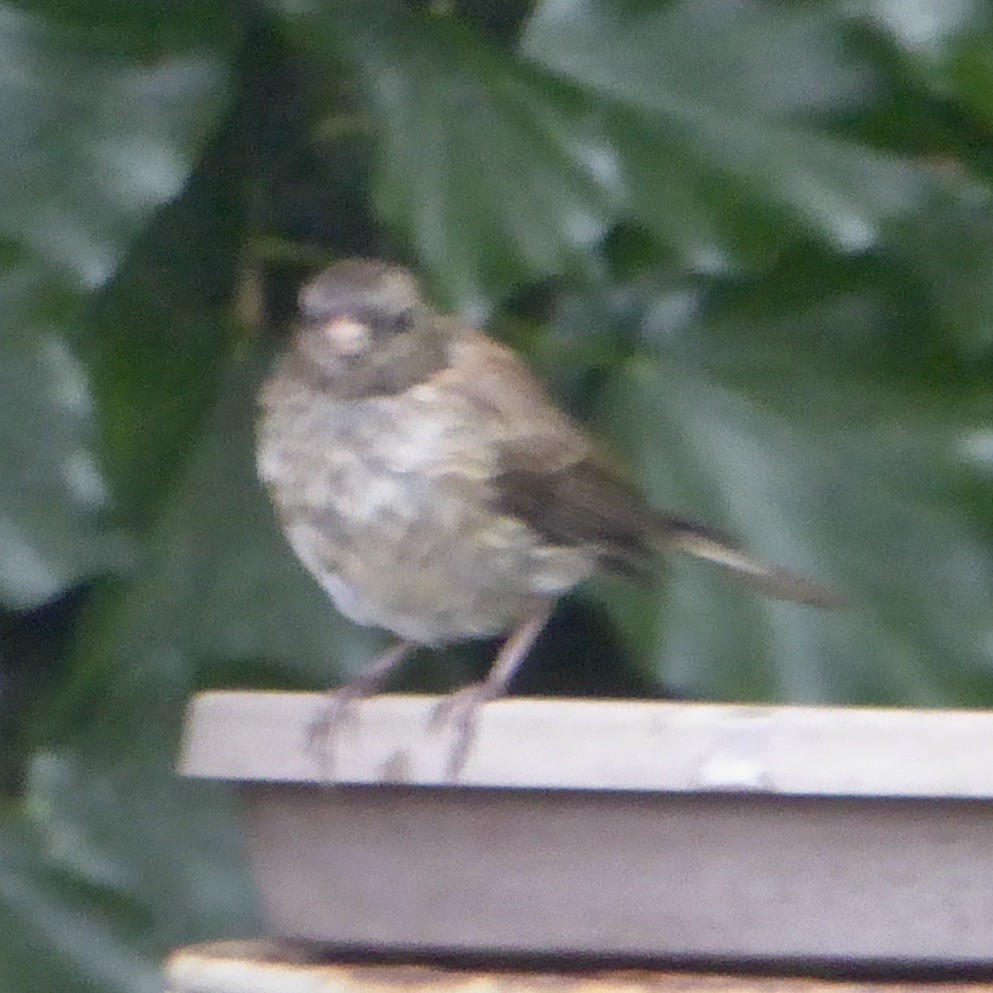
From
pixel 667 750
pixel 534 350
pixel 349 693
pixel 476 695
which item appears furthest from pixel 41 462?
pixel 667 750

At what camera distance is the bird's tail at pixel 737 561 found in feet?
5.86

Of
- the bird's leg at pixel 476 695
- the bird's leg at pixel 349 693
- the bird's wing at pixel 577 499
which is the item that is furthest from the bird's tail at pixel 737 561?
the bird's leg at pixel 349 693

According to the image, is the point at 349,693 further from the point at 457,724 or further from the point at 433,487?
the point at 457,724

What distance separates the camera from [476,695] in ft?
4.97

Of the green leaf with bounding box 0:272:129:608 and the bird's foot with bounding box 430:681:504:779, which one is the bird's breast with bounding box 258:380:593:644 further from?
the bird's foot with bounding box 430:681:504:779

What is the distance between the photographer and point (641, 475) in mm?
1847

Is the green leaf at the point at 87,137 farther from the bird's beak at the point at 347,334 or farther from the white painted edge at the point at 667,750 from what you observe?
the white painted edge at the point at 667,750

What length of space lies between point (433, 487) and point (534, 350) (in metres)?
0.26

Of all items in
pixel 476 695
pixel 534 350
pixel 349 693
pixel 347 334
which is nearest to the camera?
pixel 476 695

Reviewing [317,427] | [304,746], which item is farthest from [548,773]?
[317,427]

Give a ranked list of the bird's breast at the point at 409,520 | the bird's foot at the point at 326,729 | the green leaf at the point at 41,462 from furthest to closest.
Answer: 1. the bird's breast at the point at 409,520
2. the green leaf at the point at 41,462
3. the bird's foot at the point at 326,729

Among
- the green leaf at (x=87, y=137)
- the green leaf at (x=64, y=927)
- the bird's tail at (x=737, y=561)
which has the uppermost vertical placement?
the green leaf at (x=87, y=137)

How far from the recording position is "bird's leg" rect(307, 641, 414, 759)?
1248 millimetres

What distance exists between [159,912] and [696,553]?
57 cm
